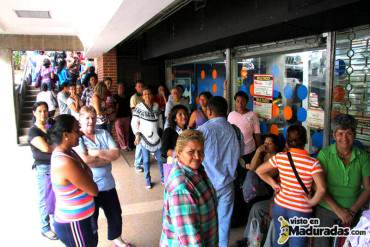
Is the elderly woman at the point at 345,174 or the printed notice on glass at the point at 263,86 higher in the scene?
the printed notice on glass at the point at 263,86

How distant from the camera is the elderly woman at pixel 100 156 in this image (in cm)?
278

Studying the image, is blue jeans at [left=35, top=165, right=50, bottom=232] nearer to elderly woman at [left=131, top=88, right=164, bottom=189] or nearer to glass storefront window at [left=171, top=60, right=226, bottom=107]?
elderly woman at [left=131, top=88, right=164, bottom=189]

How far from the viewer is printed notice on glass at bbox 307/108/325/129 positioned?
12.5 feet

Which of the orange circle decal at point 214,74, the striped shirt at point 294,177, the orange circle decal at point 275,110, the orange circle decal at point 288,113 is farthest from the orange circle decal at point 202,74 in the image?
the striped shirt at point 294,177

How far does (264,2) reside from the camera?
326 centimetres

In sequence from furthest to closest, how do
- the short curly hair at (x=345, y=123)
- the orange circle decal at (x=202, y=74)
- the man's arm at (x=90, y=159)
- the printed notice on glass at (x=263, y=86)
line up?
the orange circle decal at (x=202, y=74) < the printed notice on glass at (x=263, y=86) < the man's arm at (x=90, y=159) < the short curly hair at (x=345, y=123)

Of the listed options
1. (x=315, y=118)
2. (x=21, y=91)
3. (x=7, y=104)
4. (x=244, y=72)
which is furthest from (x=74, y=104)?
(x=21, y=91)

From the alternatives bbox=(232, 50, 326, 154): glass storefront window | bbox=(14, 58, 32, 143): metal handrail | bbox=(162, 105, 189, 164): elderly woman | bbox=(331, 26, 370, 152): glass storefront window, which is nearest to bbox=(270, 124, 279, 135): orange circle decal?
bbox=(232, 50, 326, 154): glass storefront window

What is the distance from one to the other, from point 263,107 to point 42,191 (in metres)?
3.36

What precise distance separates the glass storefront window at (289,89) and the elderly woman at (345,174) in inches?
56.3

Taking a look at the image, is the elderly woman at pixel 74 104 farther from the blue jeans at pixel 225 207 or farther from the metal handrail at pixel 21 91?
the metal handrail at pixel 21 91

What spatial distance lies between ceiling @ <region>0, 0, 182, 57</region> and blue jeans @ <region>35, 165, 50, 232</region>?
188cm

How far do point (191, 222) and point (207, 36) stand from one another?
136 inches

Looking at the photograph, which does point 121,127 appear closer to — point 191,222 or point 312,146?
point 312,146
